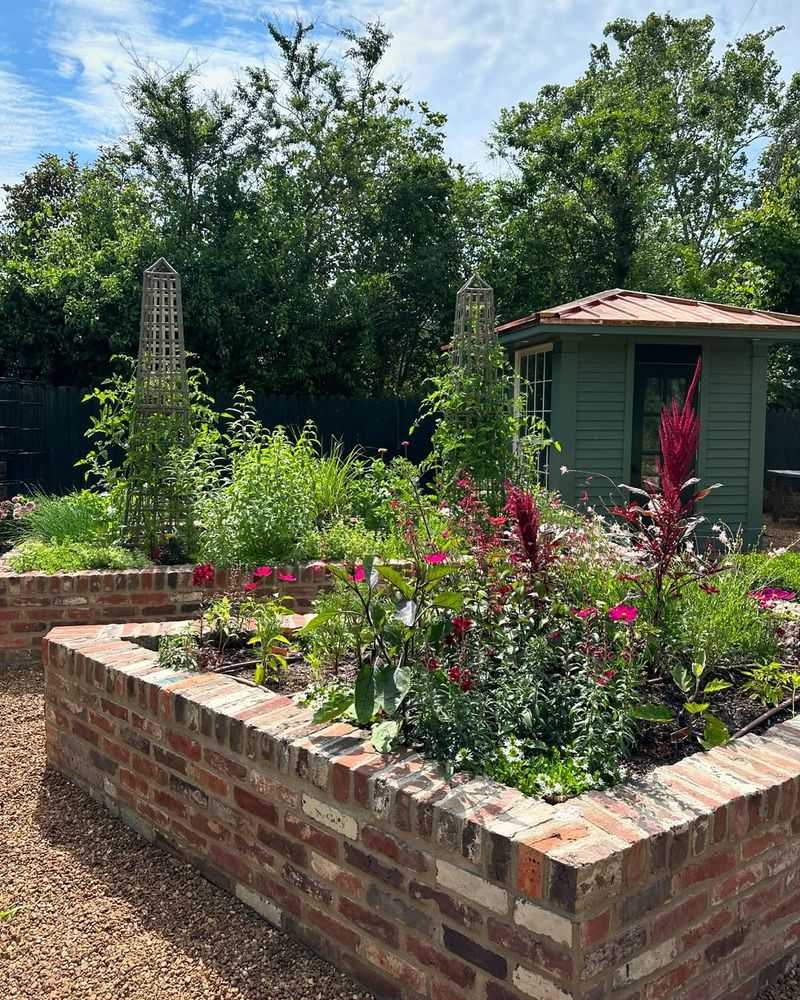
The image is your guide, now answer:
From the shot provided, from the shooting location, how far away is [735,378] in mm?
8961

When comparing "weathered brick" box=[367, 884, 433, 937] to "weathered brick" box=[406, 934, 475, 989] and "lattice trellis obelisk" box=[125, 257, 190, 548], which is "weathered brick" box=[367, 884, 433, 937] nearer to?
"weathered brick" box=[406, 934, 475, 989]

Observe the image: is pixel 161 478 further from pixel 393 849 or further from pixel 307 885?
pixel 393 849

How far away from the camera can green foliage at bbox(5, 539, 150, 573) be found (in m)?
4.93

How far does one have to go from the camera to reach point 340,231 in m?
14.4

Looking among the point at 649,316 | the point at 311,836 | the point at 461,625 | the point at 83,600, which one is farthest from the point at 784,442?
the point at 311,836

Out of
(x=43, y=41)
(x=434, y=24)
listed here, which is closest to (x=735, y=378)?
(x=434, y=24)

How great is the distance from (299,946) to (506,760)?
0.76 metres

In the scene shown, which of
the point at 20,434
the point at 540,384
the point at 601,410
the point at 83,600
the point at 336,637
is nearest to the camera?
the point at 336,637

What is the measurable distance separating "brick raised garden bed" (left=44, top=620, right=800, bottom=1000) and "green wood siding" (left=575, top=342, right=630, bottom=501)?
21.0 ft

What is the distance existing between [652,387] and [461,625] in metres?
6.94

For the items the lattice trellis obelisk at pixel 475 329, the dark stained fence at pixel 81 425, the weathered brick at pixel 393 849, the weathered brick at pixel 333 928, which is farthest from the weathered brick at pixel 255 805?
the dark stained fence at pixel 81 425

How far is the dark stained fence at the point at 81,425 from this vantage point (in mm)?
9820

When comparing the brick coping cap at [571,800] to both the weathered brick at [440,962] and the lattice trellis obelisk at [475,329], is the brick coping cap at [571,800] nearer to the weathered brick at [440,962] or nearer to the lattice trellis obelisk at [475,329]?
the weathered brick at [440,962]

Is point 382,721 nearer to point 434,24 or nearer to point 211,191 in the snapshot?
point 434,24
